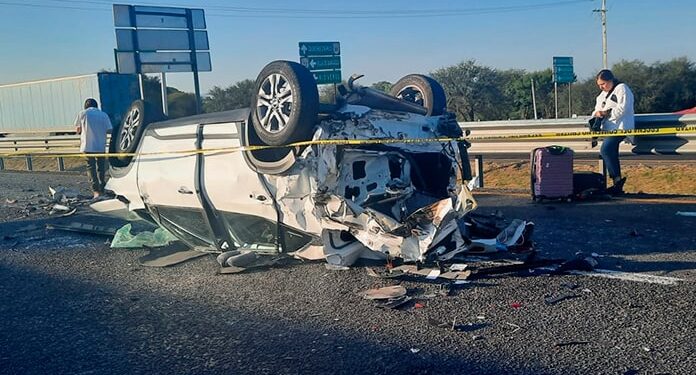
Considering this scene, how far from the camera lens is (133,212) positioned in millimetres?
7520

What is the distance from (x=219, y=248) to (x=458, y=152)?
8.00 feet

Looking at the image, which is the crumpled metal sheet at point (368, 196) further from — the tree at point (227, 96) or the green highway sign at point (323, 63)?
the tree at point (227, 96)

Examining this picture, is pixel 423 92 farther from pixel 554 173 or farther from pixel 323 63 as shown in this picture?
pixel 323 63

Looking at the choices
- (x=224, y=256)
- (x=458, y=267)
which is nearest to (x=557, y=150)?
(x=458, y=267)

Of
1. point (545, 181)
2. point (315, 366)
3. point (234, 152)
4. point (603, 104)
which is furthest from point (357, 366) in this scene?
point (603, 104)

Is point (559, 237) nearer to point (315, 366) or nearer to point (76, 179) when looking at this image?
point (315, 366)

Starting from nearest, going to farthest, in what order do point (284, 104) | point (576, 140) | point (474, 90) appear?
1. point (284, 104)
2. point (576, 140)
3. point (474, 90)

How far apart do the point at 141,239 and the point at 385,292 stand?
136 inches

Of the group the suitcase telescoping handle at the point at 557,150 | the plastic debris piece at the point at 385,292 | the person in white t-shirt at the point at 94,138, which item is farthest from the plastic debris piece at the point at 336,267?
the person in white t-shirt at the point at 94,138

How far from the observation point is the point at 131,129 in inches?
287

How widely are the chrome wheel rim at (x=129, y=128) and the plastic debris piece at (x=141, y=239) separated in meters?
0.94

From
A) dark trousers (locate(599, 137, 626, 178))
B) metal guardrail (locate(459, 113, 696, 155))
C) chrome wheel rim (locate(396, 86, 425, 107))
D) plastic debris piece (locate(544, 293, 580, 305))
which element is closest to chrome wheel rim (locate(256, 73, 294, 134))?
chrome wheel rim (locate(396, 86, 425, 107))

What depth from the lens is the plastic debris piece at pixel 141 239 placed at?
7.25 metres

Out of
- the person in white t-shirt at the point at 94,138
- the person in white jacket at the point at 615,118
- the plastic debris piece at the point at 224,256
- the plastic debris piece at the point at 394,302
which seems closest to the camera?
the plastic debris piece at the point at 394,302
